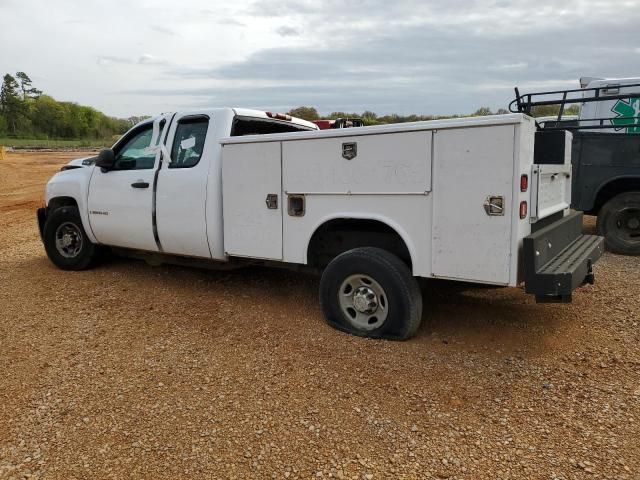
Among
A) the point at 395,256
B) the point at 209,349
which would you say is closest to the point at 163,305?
the point at 209,349

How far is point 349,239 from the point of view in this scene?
4.80 metres

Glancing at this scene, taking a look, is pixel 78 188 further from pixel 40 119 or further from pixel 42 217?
pixel 40 119

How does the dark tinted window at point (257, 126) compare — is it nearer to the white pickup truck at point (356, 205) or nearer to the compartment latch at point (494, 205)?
the white pickup truck at point (356, 205)

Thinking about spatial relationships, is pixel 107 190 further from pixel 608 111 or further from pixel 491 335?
pixel 608 111

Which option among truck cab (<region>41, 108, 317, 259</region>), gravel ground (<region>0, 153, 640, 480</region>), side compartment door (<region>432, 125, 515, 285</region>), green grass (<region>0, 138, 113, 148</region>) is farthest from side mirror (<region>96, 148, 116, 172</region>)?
green grass (<region>0, 138, 113, 148</region>)

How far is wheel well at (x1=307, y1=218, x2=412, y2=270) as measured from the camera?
4.52m

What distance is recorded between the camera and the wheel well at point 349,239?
4.52 metres

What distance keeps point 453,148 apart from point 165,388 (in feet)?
8.40

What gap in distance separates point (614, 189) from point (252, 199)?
546 centimetres

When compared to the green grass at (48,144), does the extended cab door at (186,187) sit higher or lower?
lower

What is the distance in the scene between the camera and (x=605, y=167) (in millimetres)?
7508

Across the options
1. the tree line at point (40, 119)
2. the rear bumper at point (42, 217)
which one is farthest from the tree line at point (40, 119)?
the rear bumper at point (42, 217)

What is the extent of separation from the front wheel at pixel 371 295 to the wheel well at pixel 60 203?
4.00 m

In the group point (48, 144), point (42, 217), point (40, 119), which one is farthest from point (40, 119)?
point (42, 217)
